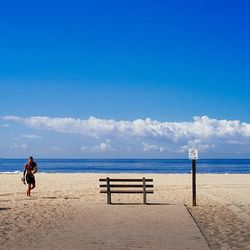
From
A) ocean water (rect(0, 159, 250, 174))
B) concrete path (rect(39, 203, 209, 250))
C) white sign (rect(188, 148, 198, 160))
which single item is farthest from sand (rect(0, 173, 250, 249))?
ocean water (rect(0, 159, 250, 174))

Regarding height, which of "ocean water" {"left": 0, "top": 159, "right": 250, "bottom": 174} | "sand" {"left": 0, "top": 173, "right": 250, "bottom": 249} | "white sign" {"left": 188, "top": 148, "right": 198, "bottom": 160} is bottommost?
"ocean water" {"left": 0, "top": 159, "right": 250, "bottom": 174}

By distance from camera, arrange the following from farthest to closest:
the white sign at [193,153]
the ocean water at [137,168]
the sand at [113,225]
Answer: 1. the ocean water at [137,168]
2. the white sign at [193,153]
3. the sand at [113,225]

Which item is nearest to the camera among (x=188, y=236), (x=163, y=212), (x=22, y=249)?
(x=22, y=249)

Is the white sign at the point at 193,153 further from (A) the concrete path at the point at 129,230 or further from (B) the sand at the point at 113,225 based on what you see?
(A) the concrete path at the point at 129,230

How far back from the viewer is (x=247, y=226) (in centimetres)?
1027

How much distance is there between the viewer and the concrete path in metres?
8.18

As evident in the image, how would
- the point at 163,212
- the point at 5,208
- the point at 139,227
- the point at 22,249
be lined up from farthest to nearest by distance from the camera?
the point at 5,208 < the point at 163,212 < the point at 139,227 < the point at 22,249

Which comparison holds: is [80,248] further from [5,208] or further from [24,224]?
[5,208]

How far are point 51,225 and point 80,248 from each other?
2791mm

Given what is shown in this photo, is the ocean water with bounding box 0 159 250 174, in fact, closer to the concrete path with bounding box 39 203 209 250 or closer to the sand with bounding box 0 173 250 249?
the sand with bounding box 0 173 250 249

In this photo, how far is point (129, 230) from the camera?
9.70m

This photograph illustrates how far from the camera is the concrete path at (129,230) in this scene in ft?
26.8

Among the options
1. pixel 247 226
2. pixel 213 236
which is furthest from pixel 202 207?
pixel 213 236

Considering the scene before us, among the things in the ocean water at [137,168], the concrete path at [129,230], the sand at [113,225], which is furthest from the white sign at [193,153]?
the ocean water at [137,168]
